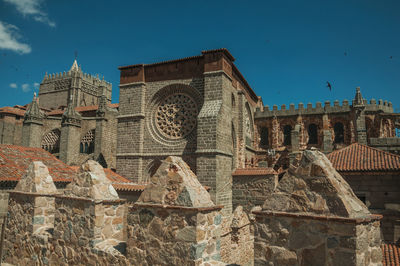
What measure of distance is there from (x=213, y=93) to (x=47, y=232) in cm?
1166

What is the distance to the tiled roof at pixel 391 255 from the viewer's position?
5.91m

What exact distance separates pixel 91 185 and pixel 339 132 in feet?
82.8

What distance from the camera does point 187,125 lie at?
16.4 meters

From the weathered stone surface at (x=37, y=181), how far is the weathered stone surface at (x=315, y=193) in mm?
4308

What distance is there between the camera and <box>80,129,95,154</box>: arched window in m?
21.5

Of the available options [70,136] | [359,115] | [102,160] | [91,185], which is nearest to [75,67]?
[70,136]

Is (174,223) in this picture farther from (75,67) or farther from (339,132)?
(75,67)

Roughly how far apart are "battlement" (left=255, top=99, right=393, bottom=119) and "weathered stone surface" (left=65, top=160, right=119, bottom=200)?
928 inches

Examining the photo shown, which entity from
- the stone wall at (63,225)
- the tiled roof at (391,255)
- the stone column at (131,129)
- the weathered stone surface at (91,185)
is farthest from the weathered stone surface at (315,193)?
the stone column at (131,129)

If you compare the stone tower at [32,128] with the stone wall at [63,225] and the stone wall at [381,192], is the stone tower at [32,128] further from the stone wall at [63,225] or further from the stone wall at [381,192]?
the stone wall at [381,192]

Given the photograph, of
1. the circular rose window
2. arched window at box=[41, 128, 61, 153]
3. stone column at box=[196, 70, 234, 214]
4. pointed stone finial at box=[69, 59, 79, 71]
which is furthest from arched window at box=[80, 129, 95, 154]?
pointed stone finial at box=[69, 59, 79, 71]

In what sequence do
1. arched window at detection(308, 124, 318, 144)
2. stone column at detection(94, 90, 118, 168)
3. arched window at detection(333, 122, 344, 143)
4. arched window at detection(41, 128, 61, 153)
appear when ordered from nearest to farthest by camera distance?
1. stone column at detection(94, 90, 118, 168)
2. arched window at detection(41, 128, 61, 153)
3. arched window at detection(333, 122, 344, 143)
4. arched window at detection(308, 124, 318, 144)

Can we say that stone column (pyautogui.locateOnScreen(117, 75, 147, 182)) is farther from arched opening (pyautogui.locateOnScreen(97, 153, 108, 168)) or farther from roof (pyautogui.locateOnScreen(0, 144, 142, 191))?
roof (pyautogui.locateOnScreen(0, 144, 142, 191))

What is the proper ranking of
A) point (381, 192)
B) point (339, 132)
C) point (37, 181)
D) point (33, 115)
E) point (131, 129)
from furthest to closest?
point (339, 132) → point (33, 115) → point (131, 129) → point (381, 192) → point (37, 181)
